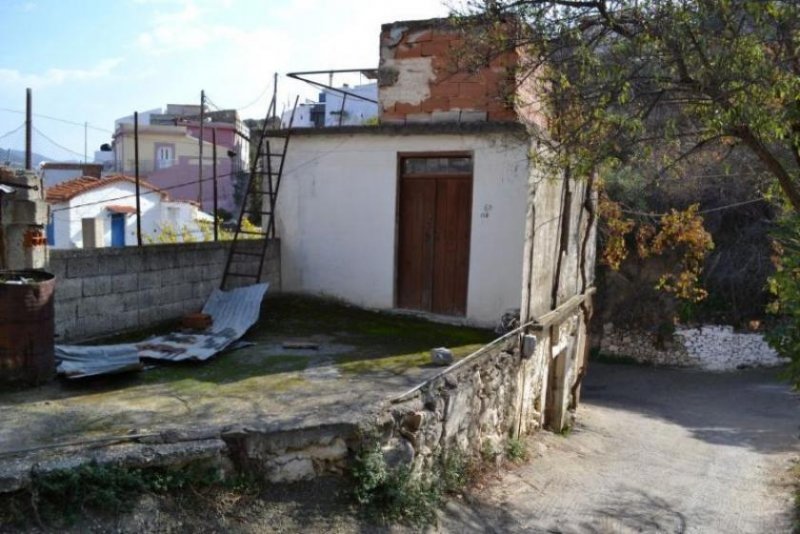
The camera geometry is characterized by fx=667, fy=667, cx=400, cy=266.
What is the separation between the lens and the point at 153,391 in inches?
227

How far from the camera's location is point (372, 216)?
32.5ft

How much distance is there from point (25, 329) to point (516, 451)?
5629 millimetres

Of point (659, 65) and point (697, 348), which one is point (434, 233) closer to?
point (659, 65)

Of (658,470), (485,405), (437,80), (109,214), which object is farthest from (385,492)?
(109,214)

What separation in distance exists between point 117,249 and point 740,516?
308 inches

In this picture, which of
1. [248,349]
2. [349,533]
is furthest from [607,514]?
[248,349]

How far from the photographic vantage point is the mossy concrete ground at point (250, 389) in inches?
Result: 190

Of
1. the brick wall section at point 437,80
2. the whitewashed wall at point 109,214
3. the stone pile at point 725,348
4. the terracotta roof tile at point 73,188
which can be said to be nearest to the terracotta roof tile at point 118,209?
the whitewashed wall at point 109,214

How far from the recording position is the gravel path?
687cm

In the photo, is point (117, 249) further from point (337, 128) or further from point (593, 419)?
point (593, 419)

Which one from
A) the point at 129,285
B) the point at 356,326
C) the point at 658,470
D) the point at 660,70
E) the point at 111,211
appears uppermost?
the point at 660,70

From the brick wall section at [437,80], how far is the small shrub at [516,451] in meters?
4.31

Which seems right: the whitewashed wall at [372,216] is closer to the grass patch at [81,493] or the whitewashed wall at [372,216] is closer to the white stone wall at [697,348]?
the grass patch at [81,493]

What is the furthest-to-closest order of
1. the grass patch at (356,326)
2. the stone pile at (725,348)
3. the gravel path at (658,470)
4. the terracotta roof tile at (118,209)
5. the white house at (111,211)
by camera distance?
1. the terracotta roof tile at (118,209)
2. the white house at (111,211)
3. the stone pile at (725,348)
4. the grass patch at (356,326)
5. the gravel path at (658,470)
